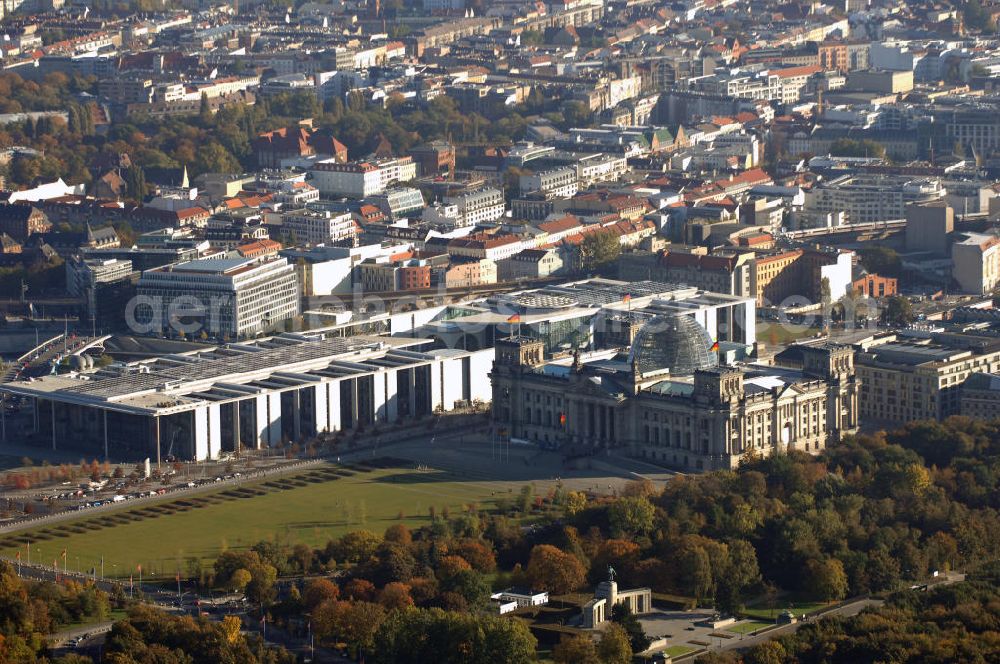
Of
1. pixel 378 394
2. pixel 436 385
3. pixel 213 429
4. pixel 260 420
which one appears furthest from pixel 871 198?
pixel 213 429

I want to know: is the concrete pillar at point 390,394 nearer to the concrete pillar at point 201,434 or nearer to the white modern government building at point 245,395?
the white modern government building at point 245,395

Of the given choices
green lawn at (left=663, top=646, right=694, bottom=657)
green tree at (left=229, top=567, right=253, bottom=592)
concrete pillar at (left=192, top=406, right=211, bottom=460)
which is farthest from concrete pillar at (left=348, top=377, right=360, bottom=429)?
green lawn at (left=663, top=646, right=694, bottom=657)

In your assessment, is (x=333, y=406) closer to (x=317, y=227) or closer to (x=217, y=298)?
(x=217, y=298)

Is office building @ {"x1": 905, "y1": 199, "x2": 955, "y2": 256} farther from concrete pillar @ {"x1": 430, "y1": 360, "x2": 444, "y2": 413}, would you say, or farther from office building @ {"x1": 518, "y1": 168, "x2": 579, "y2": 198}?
concrete pillar @ {"x1": 430, "y1": 360, "x2": 444, "y2": 413}

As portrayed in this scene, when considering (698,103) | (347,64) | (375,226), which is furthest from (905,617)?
(347,64)

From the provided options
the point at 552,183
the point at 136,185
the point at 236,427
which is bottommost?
the point at 236,427

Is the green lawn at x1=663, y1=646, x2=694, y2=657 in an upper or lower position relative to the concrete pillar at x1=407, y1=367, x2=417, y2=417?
lower

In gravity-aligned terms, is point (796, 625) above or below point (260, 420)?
below

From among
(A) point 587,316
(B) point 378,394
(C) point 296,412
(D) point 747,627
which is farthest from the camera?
(A) point 587,316
